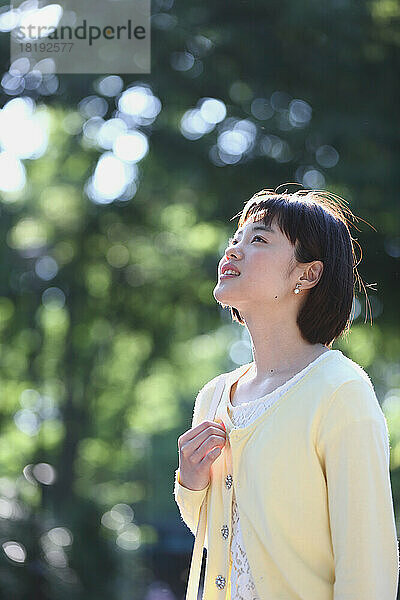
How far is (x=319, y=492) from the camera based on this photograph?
1.00 meters

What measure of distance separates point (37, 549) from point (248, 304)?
313 cm

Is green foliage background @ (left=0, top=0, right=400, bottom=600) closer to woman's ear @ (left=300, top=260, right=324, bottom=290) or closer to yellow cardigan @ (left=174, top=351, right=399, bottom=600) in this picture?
woman's ear @ (left=300, top=260, right=324, bottom=290)

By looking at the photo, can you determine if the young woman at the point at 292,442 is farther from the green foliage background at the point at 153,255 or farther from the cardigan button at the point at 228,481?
the green foliage background at the point at 153,255

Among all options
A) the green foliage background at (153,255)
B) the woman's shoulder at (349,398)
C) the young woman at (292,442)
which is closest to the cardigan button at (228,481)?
the young woman at (292,442)

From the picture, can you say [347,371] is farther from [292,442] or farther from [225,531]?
[225,531]

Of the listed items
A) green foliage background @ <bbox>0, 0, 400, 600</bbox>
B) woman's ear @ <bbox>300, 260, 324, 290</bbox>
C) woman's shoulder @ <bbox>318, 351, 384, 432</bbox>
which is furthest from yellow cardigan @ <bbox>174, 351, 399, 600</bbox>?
green foliage background @ <bbox>0, 0, 400, 600</bbox>

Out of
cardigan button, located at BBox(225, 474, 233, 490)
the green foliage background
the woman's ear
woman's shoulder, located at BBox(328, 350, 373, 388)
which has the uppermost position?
the green foliage background

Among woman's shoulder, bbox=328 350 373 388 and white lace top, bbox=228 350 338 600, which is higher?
woman's shoulder, bbox=328 350 373 388

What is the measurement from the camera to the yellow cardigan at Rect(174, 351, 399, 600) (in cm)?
96

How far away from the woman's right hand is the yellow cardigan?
32 mm

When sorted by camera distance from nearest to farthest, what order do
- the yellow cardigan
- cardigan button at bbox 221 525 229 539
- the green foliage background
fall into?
the yellow cardigan → cardigan button at bbox 221 525 229 539 → the green foliage background

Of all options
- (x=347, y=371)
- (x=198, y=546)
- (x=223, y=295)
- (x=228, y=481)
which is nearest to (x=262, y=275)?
(x=223, y=295)

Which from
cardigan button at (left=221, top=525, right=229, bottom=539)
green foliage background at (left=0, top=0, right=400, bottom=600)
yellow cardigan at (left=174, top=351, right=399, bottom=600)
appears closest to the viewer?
yellow cardigan at (left=174, top=351, right=399, bottom=600)

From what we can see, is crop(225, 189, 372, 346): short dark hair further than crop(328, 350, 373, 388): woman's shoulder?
Yes
